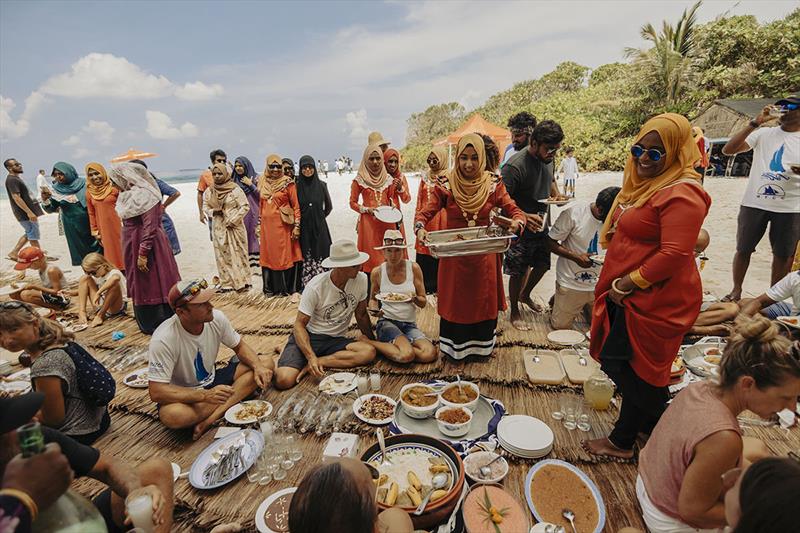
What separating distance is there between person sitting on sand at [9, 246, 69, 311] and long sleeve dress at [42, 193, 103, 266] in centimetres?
66

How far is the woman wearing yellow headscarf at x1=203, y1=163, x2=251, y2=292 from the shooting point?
619 centimetres

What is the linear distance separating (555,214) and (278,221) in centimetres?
944

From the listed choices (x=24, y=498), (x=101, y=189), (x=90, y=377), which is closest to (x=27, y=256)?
(x=101, y=189)

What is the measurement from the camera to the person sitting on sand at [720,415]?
1.44 meters

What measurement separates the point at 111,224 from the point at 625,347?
264 inches

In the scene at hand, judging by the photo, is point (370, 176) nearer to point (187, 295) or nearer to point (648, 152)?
point (187, 295)

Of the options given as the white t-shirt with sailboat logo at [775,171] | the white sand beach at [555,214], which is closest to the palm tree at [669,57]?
the white sand beach at [555,214]

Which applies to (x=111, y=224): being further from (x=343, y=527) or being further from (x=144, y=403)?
(x=343, y=527)

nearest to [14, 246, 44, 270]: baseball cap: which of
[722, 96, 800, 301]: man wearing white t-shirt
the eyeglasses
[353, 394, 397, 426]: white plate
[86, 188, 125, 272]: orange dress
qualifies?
[86, 188, 125, 272]: orange dress

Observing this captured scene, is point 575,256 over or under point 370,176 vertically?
under

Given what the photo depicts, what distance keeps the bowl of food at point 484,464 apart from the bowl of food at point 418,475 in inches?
6.7

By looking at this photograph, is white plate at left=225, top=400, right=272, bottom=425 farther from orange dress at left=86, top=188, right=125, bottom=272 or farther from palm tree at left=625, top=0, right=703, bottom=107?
palm tree at left=625, top=0, right=703, bottom=107

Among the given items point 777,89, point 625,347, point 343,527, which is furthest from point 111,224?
point 777,89

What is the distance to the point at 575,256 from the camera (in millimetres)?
3990
